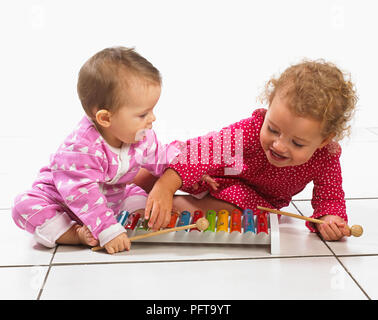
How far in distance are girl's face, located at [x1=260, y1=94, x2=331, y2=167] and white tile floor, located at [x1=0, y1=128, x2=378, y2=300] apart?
0.57ft

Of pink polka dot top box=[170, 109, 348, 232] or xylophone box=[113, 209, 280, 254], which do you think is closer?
xylophone box=[113, 209, 280, 254]

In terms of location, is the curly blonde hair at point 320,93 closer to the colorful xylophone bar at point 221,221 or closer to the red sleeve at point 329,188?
the red sleeve at point 329,188

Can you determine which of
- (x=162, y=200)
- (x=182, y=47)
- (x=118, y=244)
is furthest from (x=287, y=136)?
(x=182, y=47)

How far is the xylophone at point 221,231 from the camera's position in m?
1.06

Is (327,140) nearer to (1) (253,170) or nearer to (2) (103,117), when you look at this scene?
(1) (253,170)

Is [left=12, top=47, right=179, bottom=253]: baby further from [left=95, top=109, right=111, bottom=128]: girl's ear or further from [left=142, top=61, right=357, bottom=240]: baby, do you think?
[left=142, top=61, right=357, bottom=240]: baby

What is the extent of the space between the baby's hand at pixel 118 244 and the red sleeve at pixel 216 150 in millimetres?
218

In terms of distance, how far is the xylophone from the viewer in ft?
3.48

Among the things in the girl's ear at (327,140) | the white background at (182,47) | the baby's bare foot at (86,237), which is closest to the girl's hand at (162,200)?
the baby's bare foot at (86,237)

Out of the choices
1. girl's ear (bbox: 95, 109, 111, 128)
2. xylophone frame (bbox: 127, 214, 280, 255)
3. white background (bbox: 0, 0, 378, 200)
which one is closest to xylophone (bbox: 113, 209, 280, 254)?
xylophone frame (bbox: 127, 214, 280, 255)

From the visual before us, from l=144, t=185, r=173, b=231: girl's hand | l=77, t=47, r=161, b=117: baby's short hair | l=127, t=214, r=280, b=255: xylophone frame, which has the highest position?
l=77, t=47, r=161, b=117: baby's short hair

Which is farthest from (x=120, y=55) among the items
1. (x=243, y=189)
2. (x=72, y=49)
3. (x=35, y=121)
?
(x=72, y=49)

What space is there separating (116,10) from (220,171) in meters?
1.25
